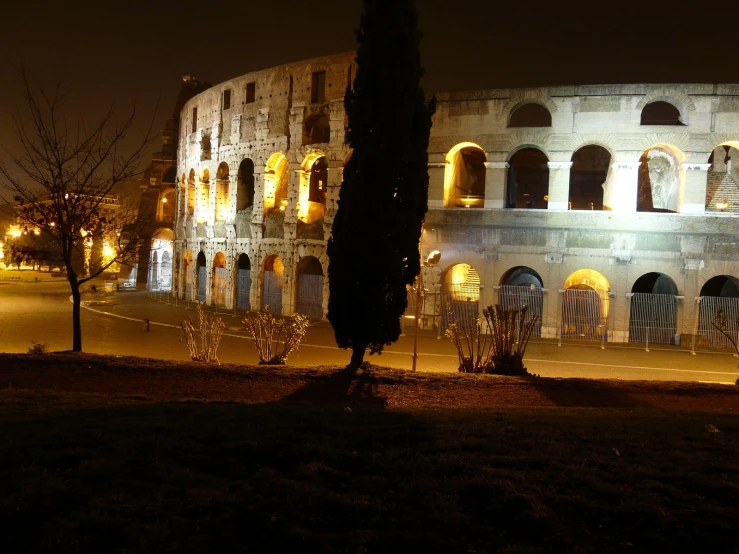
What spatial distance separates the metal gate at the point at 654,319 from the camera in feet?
71.1

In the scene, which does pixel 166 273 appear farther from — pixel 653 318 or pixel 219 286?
pixel 653 318

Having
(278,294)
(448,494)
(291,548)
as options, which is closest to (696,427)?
(448,494)

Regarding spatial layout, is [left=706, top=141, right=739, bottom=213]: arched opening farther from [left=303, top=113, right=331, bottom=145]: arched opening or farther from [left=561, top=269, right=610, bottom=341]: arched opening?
[left=303, top=113, right=331, bottom=145]: arched opening

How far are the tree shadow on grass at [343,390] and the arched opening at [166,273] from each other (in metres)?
34.6

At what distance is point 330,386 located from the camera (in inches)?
425

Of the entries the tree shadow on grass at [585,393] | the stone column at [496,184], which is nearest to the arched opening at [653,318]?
the stone column at [496,184]

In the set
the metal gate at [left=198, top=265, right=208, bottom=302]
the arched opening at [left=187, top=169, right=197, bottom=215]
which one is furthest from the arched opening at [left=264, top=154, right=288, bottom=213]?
the arched opening at [left=187, top=169, right=197, bottom=215]

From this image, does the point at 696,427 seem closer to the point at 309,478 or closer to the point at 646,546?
the point at 646,546

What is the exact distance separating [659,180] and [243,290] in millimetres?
20119

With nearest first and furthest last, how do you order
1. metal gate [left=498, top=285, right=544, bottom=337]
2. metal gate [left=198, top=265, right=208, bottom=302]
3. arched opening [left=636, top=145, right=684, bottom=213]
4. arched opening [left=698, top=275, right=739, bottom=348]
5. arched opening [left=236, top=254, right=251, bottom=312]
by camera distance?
arched opening [left=698, top=275, right=739, bottom=348] → metal gate [left=498, top=285, right=544, bottom=337] → arched opening [left=636, top=145, right=684, bottom=213] → arched opening [left=236, top=254, right=251, bottom=312] → metal gate [left=198, top=265, right=208, bottom=302]

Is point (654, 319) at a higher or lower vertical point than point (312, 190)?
lower

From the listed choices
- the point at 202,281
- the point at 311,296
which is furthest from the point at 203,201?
the point at 311,296

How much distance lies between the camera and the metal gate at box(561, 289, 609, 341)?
72.4ft

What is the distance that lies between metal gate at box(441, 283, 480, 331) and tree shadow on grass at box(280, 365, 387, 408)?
10.8 metres
